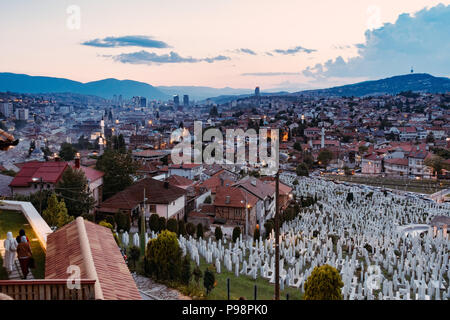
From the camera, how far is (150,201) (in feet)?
74.0

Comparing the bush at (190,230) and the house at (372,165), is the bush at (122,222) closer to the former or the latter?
the bush at (190,230)

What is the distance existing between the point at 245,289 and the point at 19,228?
705 centimetres

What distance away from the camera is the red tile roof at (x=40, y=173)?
2281cm

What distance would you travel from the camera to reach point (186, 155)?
58.5 metres

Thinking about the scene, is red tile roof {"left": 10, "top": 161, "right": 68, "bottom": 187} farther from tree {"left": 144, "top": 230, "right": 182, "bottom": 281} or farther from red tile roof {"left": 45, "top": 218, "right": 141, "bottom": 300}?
red tile roof {"left": 45, "top": 218, "right": 141, "bottom": 300}

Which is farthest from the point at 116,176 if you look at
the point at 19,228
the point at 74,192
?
the point at 19,228

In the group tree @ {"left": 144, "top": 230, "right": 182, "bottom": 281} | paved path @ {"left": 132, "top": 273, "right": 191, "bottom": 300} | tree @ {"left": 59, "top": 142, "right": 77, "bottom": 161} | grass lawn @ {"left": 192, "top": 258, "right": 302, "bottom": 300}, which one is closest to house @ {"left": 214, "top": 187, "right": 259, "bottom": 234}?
grass lawn @ {"left": 192, "top": 258, "right": 302, "bottom": 300}

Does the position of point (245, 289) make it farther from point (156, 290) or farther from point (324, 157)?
point (324, 157)

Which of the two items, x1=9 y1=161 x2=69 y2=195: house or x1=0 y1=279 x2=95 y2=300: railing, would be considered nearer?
x1=0 y1=279 x2=95 y2=300: railing

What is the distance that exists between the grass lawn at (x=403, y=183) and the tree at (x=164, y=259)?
41.7m

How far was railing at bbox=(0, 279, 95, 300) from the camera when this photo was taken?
206 inches

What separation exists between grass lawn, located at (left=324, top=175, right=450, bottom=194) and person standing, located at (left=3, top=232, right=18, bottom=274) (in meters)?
46.1
